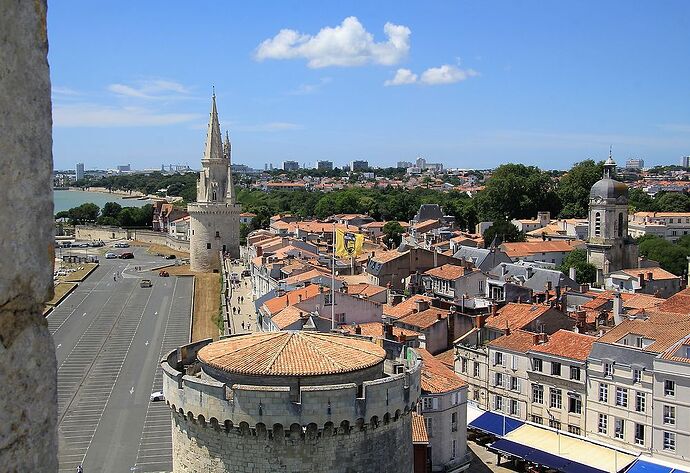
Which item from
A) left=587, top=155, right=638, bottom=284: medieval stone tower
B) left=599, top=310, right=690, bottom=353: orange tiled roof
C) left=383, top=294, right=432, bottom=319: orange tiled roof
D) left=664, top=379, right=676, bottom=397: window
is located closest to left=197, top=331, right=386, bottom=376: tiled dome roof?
left=664, top=379, right=676, bottom=397: window

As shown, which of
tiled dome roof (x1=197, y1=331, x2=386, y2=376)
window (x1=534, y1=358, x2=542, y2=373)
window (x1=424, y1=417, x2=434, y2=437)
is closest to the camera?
tiled dome roof (x1=197, y1=331, x2=386, y2=376)

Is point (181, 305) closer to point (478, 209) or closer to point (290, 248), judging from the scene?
point (290, 248)

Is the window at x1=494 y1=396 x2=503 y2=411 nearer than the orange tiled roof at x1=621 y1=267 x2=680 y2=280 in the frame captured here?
Yes

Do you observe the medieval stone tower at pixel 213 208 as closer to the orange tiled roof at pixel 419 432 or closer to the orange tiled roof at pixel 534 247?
Answer: the orange tiled roof at pixel 534 247

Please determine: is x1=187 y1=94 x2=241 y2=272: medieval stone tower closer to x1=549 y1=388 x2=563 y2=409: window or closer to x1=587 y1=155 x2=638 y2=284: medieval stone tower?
x1=587 y1=155 x2=638 y2=284: medieval stone tower

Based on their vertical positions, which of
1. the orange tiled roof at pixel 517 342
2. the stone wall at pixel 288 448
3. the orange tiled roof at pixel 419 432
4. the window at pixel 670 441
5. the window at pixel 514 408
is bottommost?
the window at pixel 514 408

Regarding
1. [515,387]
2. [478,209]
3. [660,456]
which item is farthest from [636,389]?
[478,209]

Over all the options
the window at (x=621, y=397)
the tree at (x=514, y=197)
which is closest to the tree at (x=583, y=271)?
the window at (x=621, y=397)
